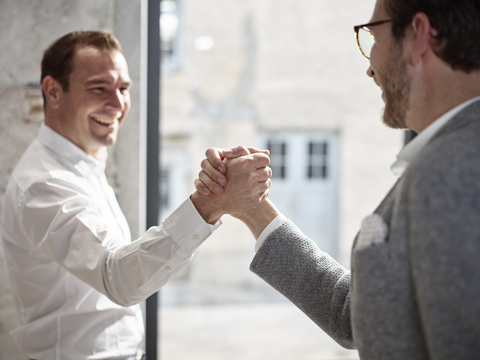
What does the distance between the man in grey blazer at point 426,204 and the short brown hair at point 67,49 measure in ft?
2.44

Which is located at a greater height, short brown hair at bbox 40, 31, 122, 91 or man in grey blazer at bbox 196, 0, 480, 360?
short brown hair at bbox 40, 31, 122, 91

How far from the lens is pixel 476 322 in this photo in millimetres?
598

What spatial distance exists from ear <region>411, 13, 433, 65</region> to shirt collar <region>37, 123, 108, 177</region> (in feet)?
2.96

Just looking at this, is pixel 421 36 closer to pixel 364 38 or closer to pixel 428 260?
pixel 364 38

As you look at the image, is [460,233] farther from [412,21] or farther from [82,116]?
[82,116]

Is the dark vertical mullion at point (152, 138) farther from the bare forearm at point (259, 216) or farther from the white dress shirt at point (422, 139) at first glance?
the white dress shirt at point (422, 139)

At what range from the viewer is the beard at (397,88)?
0.82 m

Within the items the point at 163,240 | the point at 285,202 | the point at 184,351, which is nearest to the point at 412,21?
the point at 163,240

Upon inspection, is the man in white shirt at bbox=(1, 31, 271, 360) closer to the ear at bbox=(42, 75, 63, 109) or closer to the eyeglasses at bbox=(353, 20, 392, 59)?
the ear at bbox=(42, 75, 63, 109)

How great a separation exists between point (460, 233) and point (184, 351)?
424 cm

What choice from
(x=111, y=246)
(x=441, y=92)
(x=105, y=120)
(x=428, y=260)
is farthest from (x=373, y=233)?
(x=105, y=120)

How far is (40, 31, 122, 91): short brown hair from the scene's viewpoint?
4.24 feet

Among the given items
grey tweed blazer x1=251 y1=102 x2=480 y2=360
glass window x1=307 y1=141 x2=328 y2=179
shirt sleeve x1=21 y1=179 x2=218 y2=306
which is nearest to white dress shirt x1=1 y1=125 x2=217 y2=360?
shirt sleeve x1=21 y1=179 x2=218 y2=306

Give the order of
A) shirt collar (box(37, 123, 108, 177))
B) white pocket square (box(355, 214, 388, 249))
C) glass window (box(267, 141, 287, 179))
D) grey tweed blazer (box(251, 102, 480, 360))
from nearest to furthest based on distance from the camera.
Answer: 1. grey tweed blazer (box(251, 102, 480, 360))
2. white pocket square (box(355, 214, 388, 249))
3. shirt collar (box(37, 123, 108, 177))
4. glass window (box(267, 141, 287, 179))
